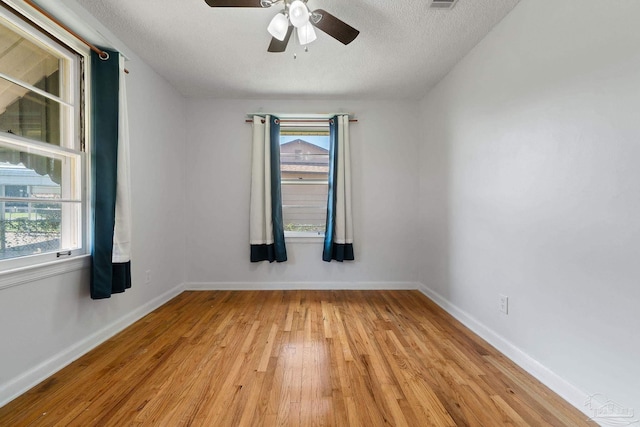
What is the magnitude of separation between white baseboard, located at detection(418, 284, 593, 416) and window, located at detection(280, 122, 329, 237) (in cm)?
178

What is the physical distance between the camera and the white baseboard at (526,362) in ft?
4.31

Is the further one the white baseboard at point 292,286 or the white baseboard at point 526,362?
the white baseboard at point 292,286

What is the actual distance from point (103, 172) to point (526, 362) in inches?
123

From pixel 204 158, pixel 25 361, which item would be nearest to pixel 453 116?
pixel 204 158

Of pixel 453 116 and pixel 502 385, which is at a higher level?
pixel 453 116

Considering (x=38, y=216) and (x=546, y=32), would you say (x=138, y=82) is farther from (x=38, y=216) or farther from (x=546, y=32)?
(x=546, y=32)

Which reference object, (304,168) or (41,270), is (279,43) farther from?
(41,270)

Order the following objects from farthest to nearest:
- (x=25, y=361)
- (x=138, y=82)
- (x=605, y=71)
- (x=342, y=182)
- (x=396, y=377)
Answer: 1. (x=342, y=182)
2. (x=138, y=82)
3. (x=396, y=377)
4. (x=25, y=361)
5. (x=605, y=71)

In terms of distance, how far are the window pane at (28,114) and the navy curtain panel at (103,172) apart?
0.20 metres

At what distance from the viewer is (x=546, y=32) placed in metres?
→ 1.50

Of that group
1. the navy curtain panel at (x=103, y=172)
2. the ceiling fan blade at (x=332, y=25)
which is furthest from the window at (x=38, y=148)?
the ceiling fan blade at (x=332, y=25)

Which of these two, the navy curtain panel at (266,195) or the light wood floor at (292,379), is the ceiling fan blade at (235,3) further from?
the light wood floor at (292,379)

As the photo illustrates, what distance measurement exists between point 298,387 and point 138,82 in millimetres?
2811

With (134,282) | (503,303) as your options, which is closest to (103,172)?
(134,282)
